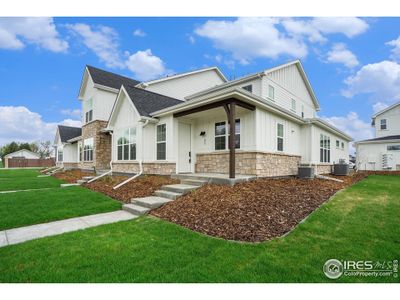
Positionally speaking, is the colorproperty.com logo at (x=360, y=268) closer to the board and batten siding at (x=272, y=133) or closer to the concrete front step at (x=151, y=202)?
the concrete front step at (x=151, y=202)

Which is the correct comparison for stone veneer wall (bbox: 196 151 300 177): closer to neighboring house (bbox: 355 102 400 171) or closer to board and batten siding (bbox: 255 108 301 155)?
board and batten siding (bbox: 255 108 301 155)

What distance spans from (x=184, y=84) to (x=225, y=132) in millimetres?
9820

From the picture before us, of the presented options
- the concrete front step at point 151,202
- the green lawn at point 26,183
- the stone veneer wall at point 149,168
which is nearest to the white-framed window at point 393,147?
the stone veneer wall at point 149,168

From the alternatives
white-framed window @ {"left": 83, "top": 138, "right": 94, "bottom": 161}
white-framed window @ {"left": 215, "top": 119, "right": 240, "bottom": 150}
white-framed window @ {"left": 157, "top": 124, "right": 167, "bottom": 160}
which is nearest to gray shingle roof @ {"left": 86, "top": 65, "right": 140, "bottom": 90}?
white-framed window @ {"left": 83, "top": 138, "right": 94, "bottom": 161}

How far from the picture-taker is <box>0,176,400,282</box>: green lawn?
2.75m

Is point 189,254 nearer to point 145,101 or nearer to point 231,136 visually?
point 231,136

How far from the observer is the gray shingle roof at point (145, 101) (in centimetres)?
1093

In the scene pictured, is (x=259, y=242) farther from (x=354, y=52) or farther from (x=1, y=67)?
(x=1, y=67)

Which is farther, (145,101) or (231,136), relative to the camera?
(145,101)

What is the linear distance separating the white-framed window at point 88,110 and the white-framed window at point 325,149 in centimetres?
1586

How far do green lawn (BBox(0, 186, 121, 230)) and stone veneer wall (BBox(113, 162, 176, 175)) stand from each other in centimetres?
280

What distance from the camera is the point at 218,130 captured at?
10.0 meters

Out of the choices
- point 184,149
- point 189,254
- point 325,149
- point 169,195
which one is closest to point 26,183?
point 184,149
